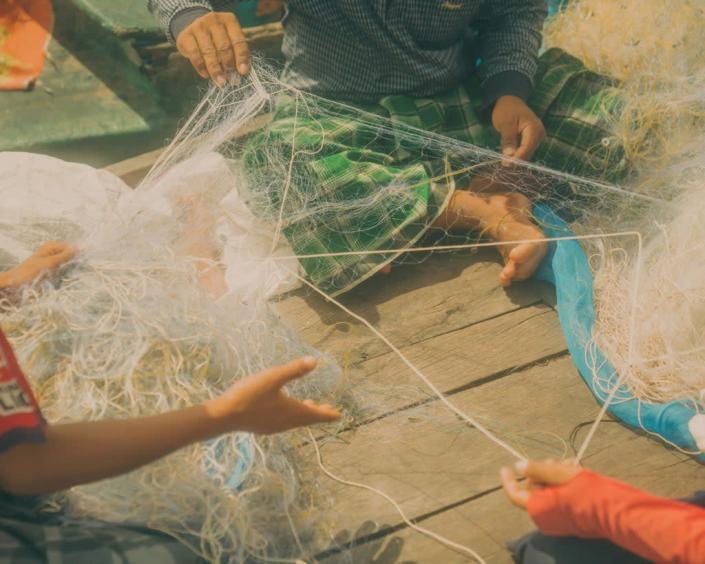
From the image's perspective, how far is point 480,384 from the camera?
59.7 inches

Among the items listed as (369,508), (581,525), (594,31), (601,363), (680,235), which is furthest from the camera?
(594,31)

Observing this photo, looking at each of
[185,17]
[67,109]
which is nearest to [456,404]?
[185,17]

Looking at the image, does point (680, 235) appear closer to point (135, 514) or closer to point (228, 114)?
point (228, 114)

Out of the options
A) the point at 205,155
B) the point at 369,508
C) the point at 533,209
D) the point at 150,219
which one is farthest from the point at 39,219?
the point at 533,209

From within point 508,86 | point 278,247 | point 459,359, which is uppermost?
point 508,86

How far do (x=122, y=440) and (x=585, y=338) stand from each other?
1054mm

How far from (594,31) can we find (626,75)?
26 cm

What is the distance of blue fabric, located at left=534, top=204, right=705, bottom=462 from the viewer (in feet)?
4.38

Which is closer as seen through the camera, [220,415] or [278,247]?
[220,415]

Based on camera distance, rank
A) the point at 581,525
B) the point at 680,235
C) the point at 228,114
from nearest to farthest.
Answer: the point at 581,525 → the point at 680,235 → the point at 228,114

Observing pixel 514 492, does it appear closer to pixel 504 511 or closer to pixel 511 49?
pixel 504 511

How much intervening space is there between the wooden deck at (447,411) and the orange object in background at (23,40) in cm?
179

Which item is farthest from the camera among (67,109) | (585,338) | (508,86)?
(67,109)

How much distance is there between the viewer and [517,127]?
5.92 feet
